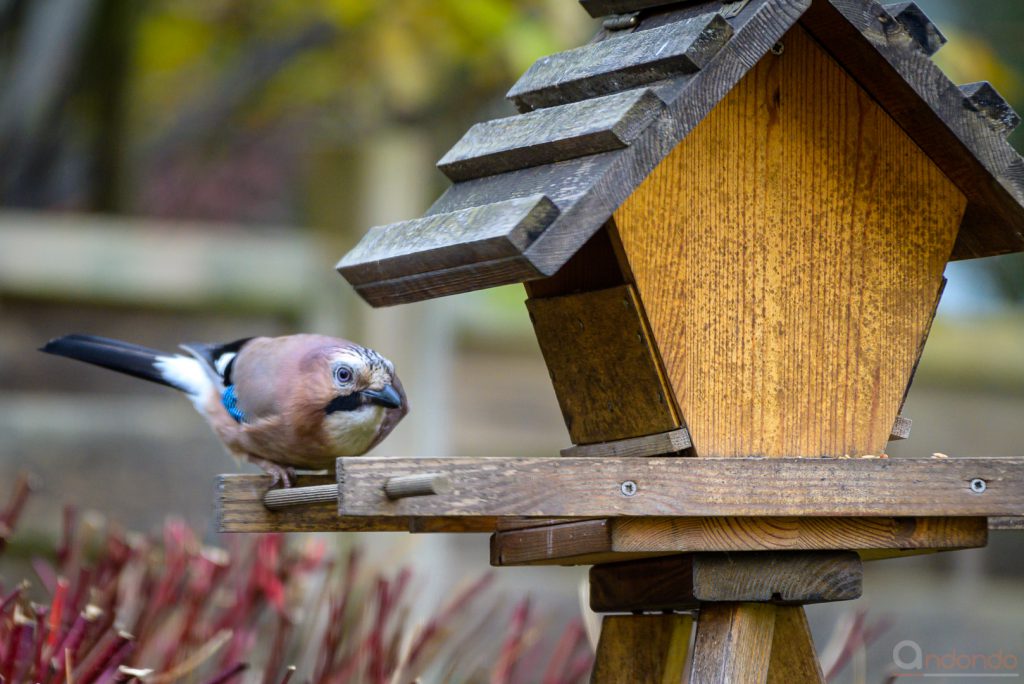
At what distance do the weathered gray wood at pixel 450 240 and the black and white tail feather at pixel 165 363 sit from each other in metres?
0.67

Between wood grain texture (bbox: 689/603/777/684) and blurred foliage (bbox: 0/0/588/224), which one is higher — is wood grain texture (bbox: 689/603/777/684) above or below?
below

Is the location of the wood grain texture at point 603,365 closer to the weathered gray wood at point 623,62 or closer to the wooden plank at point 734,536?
the wooden plank at point 734,536

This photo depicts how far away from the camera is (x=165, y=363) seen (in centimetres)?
267

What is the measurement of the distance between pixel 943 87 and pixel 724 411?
64cm

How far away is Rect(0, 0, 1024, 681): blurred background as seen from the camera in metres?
4.67

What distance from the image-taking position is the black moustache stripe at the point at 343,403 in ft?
7.71

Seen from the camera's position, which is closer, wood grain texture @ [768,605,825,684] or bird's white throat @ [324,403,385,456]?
wood grain texture @ [768,605,825,684]

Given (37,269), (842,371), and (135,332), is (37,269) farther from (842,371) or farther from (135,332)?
(842,371)

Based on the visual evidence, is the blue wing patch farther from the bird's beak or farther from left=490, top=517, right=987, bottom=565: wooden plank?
left=490, top=517, right=987, bottom=565: wooden plank

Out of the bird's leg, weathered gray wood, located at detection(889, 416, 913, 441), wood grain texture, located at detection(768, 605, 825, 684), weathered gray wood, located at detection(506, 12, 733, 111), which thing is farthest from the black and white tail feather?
weathered gray wood, located at detection(889, 416, 913, 441)

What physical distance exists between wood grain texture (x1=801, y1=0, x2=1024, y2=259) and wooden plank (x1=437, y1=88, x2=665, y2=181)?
0.41 m

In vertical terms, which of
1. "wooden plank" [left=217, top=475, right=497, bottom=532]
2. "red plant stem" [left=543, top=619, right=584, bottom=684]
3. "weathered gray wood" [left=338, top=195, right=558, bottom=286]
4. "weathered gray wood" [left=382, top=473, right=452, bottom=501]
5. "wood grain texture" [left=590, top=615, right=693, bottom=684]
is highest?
"weathered gray wood" [left=338, top=195, right=558, bottom=286]

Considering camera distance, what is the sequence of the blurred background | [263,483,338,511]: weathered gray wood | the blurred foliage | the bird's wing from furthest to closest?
1. the blurred foliage
2. the blurred background
3. the bird's wing
4. [263,483,338,511]: weathered gray wood
